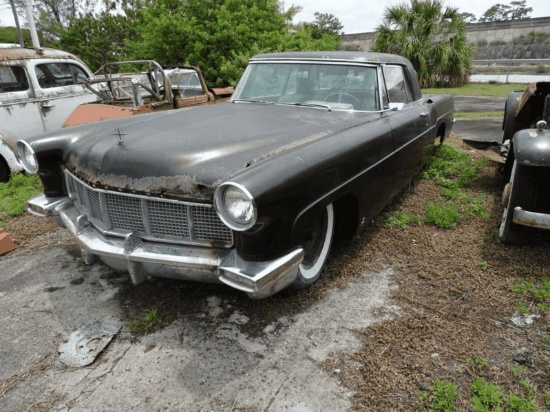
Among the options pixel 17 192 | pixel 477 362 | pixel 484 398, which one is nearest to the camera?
pixel 484 398

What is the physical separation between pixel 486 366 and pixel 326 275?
121 centimetres

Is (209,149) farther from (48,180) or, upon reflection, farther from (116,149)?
(48,180)

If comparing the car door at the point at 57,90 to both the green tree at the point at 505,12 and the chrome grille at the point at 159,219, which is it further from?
the green tree at the point at 505,12

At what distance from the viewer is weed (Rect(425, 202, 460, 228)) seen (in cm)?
390

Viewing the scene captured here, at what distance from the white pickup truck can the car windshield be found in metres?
3.92

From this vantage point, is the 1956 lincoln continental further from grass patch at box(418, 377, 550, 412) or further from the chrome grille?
grass patch at box(418, 377, 550, 412)

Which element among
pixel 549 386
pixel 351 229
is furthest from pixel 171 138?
pixel 549 386

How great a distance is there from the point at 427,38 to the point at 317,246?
1606 cm

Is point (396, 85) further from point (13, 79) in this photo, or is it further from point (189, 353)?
point (13, 79)

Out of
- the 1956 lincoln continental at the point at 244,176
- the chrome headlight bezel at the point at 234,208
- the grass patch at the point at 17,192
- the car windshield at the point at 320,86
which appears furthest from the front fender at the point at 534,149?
the grass patch at the point at 17,192

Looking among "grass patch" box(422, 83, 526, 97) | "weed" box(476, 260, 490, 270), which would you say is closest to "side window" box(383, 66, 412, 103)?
"weed" box(476, 260, 490, 270)

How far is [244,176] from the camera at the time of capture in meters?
2.08

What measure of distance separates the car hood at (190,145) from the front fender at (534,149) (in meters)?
1.10

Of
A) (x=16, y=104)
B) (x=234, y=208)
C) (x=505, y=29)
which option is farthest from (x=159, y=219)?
(x=505, y=29)
